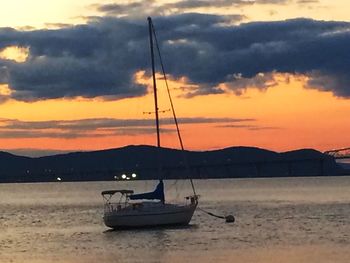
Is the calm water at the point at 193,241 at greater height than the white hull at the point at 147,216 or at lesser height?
lesser

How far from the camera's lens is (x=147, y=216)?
6012 cm

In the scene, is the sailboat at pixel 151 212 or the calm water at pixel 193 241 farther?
the sailboat at pixel 151 212

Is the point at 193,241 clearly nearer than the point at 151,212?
Yes

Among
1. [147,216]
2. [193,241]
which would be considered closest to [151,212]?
[147,216]

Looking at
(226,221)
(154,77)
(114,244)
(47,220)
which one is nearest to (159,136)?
(154,77)

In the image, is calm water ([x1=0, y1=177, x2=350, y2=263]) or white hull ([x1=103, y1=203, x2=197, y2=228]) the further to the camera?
white hull ([x1=103, y1=203, x2=197, y2=228])

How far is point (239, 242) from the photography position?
55.3m

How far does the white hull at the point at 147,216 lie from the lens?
60.2 metres

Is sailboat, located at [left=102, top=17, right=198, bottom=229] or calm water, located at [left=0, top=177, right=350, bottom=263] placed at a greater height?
sailboat, located at [left=102, top=17, right=198, bottom=229]

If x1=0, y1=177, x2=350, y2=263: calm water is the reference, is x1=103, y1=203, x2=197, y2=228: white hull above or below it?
above

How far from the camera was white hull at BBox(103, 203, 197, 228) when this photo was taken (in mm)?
60188

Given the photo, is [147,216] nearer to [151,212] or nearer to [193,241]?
[151,212]

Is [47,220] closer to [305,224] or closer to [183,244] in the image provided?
[305,224]

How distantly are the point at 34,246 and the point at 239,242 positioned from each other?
11.8 metres
